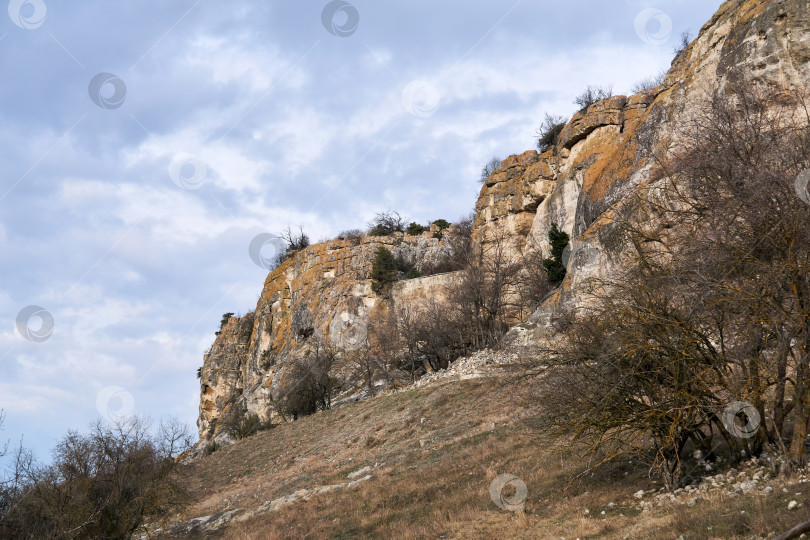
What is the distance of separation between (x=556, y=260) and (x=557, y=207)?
4.39 m

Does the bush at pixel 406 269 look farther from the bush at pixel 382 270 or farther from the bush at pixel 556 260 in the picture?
the bush at pixel 556 260

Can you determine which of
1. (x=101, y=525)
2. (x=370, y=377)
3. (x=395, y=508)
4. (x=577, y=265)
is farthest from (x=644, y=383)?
(x=370, y=377)

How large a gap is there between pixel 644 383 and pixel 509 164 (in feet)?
146

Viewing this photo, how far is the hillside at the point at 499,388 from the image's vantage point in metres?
9.97

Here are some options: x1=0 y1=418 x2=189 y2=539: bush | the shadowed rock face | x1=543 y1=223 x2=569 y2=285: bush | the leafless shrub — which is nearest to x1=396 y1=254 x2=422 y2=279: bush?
the shadowed rock face

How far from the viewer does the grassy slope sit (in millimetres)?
8766

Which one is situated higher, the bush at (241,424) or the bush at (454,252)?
the bush at (454,252)

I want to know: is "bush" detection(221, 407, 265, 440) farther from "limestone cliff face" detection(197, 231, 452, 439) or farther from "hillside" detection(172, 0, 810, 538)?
"limestone cliff face" detection(197, 231, 452, 439)

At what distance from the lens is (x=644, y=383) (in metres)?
9.88

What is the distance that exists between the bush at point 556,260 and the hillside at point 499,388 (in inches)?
46.5

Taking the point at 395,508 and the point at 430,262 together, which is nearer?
the point at 395,508

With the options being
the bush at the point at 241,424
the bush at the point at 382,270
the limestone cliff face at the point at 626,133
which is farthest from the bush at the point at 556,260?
the bush at the point at 241,424

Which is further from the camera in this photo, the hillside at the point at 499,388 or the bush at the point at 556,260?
the bush at the point at 556,260

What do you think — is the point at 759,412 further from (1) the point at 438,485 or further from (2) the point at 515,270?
(2) the point at 515,270
